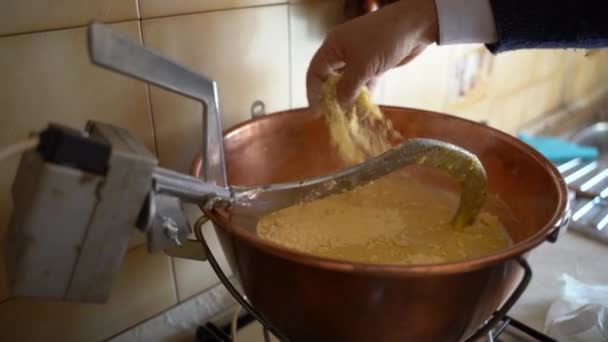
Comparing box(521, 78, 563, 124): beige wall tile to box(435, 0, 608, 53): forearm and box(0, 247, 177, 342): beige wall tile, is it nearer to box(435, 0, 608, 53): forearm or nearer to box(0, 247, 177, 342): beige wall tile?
box(435, 0, 608, 53): forearm

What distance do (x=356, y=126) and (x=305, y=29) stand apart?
14 cm

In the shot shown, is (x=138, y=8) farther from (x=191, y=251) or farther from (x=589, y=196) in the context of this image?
(x=589, y=196)

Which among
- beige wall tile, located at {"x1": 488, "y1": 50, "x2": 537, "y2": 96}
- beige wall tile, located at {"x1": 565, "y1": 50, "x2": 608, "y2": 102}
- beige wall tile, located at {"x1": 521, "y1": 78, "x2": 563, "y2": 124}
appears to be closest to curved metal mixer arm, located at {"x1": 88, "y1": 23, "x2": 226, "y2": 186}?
beige wall tile, located at {"x1": 488, "y1": 50, "x2": 537, "y2": 96}

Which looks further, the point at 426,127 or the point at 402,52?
the point at 426,127

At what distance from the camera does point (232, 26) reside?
1.54 ft

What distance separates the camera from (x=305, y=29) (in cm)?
54

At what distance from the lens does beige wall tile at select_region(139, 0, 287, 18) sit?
409 mm

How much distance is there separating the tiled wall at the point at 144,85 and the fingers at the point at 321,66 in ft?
0.30

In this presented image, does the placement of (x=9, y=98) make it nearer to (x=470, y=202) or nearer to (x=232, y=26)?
(x=232, y=26)

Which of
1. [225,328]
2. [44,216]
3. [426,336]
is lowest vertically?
[225,328]

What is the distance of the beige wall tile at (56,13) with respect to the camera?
34 cm

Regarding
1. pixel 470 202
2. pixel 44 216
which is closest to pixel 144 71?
pixel 44 216

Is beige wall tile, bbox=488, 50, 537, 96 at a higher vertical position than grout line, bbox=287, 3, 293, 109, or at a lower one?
lower

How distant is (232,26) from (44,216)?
29 cm
